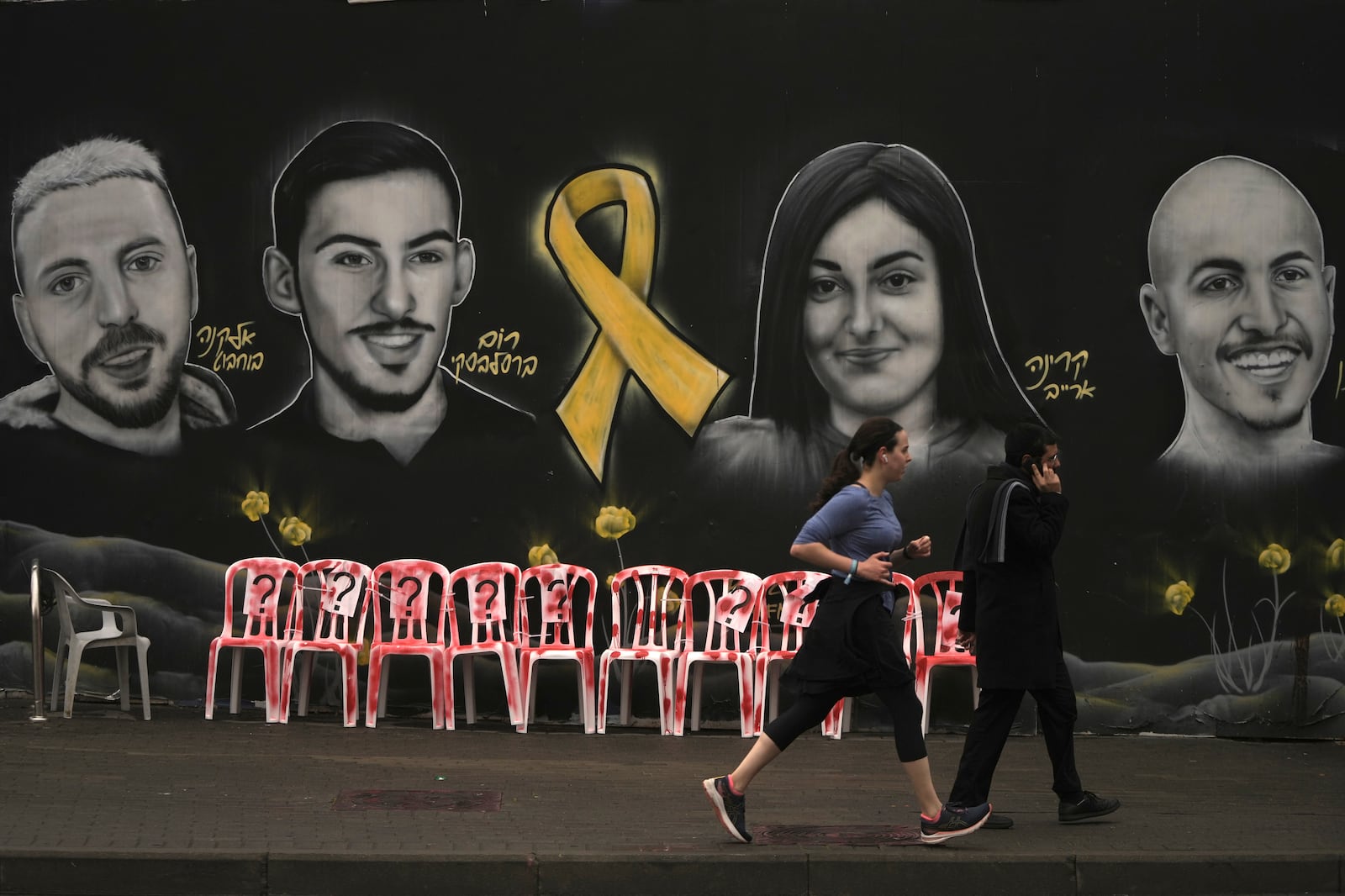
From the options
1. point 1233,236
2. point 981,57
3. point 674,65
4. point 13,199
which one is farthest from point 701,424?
point 13,199

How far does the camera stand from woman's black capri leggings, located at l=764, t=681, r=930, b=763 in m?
6.95

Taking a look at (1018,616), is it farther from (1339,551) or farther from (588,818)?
(1339,551)

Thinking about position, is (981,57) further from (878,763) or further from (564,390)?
(878,763)

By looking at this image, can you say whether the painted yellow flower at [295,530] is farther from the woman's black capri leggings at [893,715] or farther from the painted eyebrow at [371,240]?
the woman's black capri leggings at [893,715]

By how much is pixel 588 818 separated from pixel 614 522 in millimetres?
3608

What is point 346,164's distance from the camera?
1116cm

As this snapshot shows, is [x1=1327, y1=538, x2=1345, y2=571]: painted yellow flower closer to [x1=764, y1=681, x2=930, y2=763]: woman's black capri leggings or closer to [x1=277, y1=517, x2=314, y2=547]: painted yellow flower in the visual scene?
[x1=764, y1=681, x2=930, y2=763]: woman's black capri leggings

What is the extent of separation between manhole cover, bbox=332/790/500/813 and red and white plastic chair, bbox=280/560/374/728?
98.4 inches

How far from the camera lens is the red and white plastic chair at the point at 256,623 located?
10.7 meters

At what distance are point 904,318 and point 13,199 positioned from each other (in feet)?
21.3

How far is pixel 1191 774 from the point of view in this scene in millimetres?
9219

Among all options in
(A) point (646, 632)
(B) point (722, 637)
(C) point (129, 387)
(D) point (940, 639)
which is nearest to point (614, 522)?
(A) point (646, 632)

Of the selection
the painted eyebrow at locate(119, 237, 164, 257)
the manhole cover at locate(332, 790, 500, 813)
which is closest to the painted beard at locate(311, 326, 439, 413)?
the painted eyebrow at locate(119, 237, 164, 257)

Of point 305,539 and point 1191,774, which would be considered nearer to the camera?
point 1191,774
